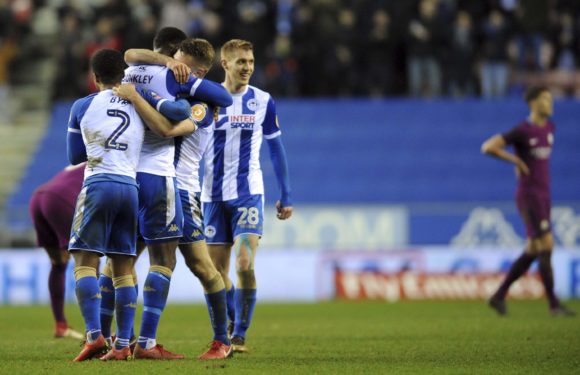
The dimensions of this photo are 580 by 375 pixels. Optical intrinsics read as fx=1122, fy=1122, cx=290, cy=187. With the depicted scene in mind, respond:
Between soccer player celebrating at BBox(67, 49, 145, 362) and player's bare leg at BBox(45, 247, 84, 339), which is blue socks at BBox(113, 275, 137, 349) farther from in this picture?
player's bare leg at BBox(45, 247, 84, 339)

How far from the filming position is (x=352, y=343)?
979 centimetres

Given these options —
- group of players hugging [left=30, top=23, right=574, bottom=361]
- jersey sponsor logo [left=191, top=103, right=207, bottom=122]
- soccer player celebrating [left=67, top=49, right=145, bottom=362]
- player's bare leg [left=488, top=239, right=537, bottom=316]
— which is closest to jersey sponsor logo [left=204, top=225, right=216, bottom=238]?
group of players hugging [left=30, top=23, right=574, bottom=361]

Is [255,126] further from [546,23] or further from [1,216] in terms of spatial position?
[546,23]

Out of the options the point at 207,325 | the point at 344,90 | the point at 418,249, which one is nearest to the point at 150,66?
the point at 207,325

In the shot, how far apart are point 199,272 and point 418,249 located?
34.7ft

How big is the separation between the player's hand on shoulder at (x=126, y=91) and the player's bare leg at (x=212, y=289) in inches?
45.6

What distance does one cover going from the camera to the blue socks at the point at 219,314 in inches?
320

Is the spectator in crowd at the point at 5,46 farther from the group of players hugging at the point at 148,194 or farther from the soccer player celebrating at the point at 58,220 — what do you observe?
the group of players hugging at the point at 148,194

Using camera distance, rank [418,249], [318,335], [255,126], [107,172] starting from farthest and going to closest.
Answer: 1. [418,249]
2. [318,335]
3. [255,126]
4. [107,172]

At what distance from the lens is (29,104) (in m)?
25.0

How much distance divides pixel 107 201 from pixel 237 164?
1.97m

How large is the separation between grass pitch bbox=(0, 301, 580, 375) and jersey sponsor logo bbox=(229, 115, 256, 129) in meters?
1.85

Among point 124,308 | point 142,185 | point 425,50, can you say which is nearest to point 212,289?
point 124,308

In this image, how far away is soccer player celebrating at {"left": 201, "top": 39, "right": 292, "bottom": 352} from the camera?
9289 mm
